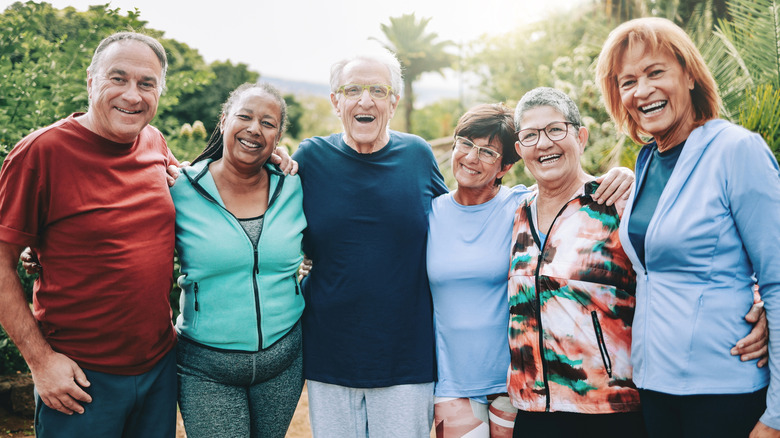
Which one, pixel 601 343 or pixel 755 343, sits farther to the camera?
pixel 601 343

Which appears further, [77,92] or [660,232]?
[77,92]

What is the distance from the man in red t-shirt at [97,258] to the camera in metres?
2.36

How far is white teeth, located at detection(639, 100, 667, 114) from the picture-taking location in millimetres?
2248

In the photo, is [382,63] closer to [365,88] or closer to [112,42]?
[365,88]

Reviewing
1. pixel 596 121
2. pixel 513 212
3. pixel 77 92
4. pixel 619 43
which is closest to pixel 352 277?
pixel 513 212

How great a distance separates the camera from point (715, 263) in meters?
2.01

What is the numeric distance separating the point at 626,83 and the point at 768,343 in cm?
119

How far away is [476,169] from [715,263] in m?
1.24

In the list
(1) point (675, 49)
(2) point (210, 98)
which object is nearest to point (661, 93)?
(1) point (675, 49)

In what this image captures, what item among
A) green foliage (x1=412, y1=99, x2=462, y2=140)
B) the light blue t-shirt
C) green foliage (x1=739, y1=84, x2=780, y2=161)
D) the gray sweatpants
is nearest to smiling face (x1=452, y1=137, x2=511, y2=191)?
the light blue t-shirt

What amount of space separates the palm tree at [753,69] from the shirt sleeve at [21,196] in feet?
16.6

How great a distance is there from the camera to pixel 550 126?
8.71 feet

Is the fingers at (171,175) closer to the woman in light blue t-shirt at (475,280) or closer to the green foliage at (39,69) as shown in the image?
the woman in light blue t-shirt at (475,280)

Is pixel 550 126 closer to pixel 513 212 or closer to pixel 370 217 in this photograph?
pixel 513 212
